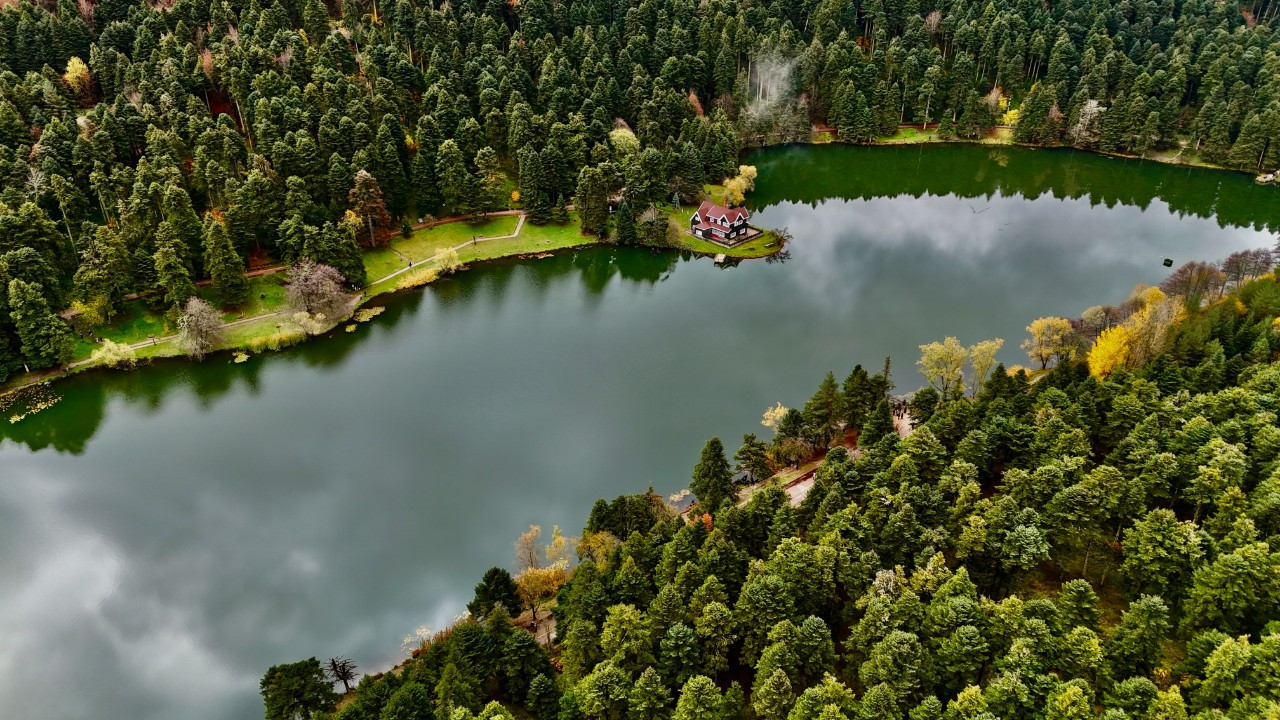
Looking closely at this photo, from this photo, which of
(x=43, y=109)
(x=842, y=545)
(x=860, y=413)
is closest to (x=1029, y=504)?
(x=842, y=545)

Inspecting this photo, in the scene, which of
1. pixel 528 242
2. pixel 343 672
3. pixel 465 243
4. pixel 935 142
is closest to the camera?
pixel 343 672

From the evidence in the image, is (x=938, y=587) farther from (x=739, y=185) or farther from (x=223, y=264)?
(x=223, y=264)

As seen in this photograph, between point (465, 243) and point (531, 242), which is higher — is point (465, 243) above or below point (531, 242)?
above

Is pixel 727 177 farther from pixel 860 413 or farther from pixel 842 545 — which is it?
pixel 842 545

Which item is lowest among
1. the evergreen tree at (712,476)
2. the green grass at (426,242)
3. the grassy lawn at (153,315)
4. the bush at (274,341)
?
the evergreen tree at (712,476)

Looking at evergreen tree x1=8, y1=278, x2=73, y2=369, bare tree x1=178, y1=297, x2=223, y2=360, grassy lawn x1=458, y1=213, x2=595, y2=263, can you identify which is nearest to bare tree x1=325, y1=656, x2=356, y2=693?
bare tree x1=178, y1=297, x2=223, y2=360

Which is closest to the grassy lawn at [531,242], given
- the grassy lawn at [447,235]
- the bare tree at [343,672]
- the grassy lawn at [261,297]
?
the grassy lawn at [447,235]

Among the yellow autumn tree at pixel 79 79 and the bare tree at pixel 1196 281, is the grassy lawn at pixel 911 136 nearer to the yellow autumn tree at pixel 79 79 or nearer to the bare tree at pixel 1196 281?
the bare tree at pixel 1196 281

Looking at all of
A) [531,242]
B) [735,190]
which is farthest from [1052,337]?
[531,242]
